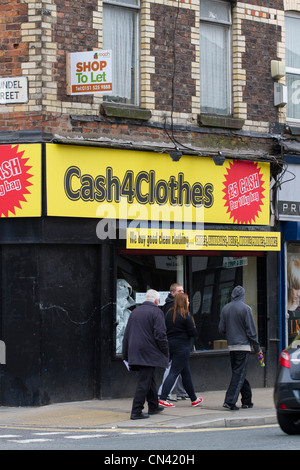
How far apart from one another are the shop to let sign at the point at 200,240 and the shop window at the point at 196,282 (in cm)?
39

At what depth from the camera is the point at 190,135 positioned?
16.2 metres

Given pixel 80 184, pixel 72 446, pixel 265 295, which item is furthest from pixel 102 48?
pixel 72 446

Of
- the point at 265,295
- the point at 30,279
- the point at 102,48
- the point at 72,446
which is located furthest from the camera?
the point at 265,295

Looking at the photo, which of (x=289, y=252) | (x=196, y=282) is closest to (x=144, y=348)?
(x=196, y=282)

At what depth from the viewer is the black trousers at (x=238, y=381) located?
13.3 meters

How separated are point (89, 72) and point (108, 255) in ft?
9.69

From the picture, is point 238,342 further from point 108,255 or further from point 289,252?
point 289,252

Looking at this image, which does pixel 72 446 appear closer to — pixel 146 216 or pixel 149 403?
pixel 149 403

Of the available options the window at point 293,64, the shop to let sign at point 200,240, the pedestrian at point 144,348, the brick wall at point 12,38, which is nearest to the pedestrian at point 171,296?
the shop to let sign at point 200,240

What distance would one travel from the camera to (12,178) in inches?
564

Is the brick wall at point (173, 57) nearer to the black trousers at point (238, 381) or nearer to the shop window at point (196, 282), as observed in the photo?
the shop window at point (196, 282)

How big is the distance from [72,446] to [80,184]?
5494 millimetres

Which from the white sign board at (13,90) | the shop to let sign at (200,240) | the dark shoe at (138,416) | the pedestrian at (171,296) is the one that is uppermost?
the white sign board at (13,90)

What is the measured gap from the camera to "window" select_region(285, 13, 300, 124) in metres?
18.1
